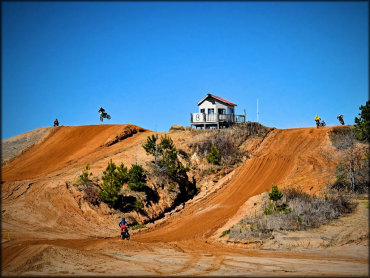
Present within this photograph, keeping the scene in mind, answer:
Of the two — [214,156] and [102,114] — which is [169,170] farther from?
[102,114]

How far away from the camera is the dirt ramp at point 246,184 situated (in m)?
24.7

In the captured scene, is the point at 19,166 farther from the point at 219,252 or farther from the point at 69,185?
the point at 219,252

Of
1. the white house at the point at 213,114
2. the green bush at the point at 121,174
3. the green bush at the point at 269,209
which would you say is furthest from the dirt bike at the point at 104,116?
the green bush at the point at 269,209

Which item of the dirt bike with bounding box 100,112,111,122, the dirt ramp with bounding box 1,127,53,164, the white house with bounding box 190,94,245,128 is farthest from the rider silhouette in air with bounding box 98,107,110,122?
the white house with bounding box 190,94,245,128

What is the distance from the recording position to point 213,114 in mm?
43125

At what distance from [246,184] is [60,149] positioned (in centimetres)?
2208

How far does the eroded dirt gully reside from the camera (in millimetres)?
15461

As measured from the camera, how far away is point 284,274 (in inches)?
561

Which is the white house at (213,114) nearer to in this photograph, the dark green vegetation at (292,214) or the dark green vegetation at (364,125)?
the dark green vegetation at (364,125)

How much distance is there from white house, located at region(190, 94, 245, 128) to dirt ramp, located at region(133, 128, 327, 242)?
218 inches

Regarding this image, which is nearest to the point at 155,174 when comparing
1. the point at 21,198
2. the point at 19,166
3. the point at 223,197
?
the point at 223,197

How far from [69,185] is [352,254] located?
19.9 m

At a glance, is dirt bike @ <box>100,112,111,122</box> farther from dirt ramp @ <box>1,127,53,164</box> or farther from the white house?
the white house

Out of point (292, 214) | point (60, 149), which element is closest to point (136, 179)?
point (292, 214)
